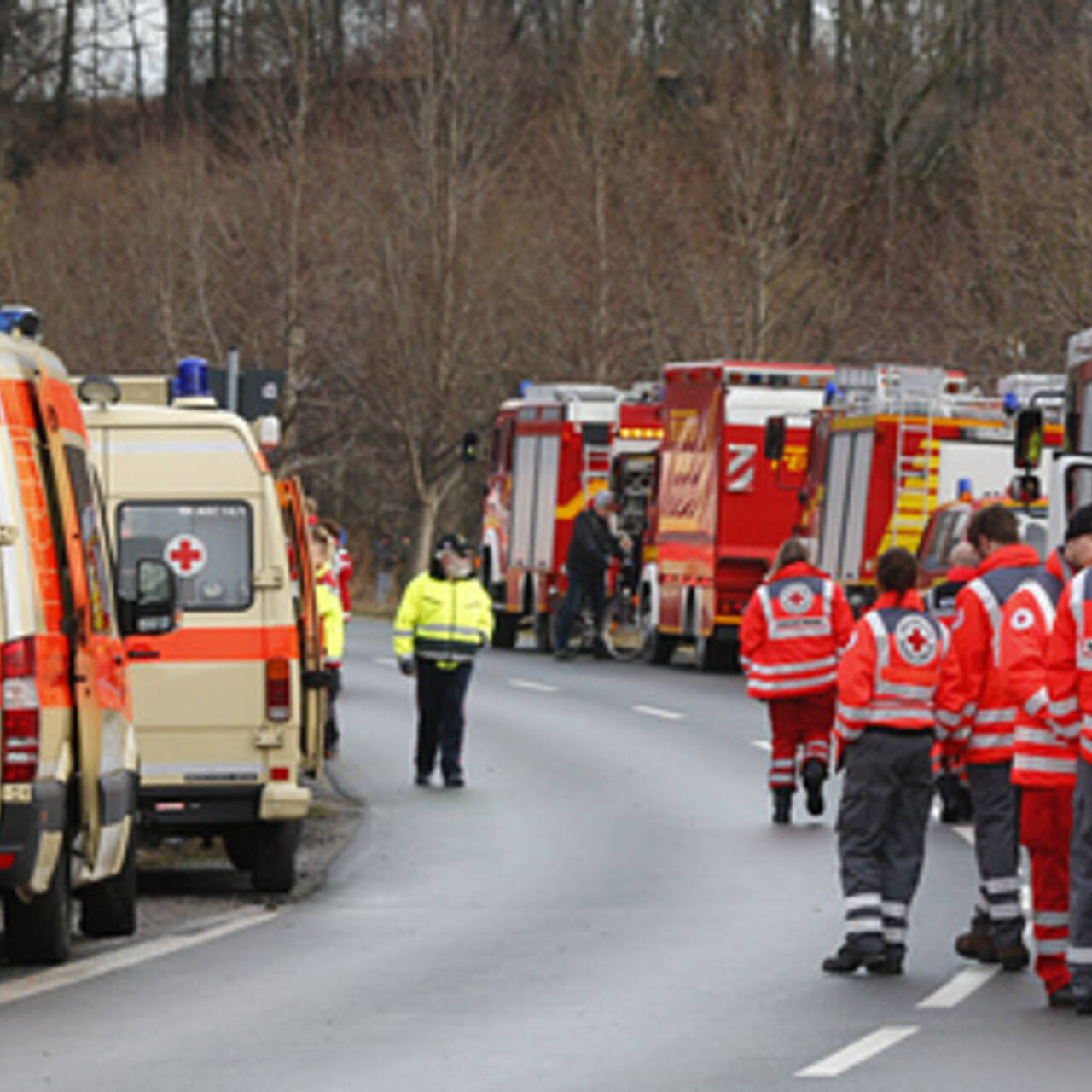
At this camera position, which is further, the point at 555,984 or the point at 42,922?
the point at 555,984

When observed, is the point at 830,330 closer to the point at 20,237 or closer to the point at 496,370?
the point at 496,370

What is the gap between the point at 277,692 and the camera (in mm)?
15234

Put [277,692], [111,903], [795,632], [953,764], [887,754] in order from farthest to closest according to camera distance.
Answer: [795,632] < [953,764] < [277,692] < [111,903] < [887,754]

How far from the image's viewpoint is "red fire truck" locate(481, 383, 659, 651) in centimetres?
3906

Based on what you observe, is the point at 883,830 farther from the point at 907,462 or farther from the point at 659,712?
the point at 907,462

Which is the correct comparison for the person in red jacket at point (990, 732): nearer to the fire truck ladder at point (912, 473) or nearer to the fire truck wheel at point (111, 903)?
the fire truck wheel at point (111, 903)

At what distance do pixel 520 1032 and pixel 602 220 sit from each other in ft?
148

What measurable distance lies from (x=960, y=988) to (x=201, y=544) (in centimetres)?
486

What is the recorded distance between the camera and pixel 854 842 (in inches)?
499

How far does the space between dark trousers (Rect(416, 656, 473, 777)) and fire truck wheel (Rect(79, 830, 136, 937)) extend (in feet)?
28.3

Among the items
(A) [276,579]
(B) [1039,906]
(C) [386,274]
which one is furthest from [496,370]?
(B) [1039,906]

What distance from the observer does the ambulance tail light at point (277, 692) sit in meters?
15.2

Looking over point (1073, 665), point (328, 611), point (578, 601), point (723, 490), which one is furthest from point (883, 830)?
point (578, 601)

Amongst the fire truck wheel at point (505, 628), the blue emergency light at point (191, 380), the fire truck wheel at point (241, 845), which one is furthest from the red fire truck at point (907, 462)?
the fire truck wheel at point (241, 845)
